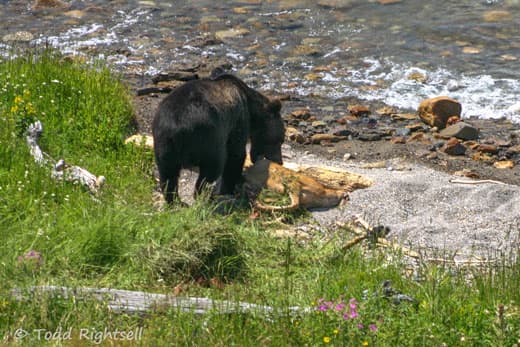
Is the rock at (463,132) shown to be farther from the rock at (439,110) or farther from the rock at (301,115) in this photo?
the rock at (301,115)

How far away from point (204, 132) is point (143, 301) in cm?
263

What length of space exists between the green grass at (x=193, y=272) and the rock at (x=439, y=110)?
4.11m

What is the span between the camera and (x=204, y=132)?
8.16 m

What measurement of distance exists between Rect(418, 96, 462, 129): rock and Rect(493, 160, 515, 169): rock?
129 centimetres

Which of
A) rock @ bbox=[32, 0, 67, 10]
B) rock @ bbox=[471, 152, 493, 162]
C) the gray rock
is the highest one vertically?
rock @ bbox=[32, 0, 67, 10]

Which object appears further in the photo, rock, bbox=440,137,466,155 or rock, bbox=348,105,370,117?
rock, bbox=348,105,370,117

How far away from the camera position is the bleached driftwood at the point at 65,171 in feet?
26.5

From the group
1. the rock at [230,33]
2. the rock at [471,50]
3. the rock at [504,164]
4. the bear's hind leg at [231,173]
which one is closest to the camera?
the bear's hind leg at [231,173]

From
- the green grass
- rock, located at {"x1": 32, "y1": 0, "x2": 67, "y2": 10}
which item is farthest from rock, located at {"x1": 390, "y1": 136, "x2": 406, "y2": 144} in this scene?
rock, located at {"x1": 32, "y1": 0, "x2": 67, "y2": 10}

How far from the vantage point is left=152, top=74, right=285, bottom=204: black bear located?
8085 millimetres

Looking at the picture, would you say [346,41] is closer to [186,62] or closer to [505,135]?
[186,62]

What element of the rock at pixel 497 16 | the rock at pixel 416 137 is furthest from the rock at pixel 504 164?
the rock at pixel 497 16

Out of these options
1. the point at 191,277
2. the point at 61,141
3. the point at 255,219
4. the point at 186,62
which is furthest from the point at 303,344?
the point at 186,62

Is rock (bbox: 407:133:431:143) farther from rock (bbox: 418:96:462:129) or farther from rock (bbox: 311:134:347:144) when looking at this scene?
rock (bbox: 311:134:347:144)
